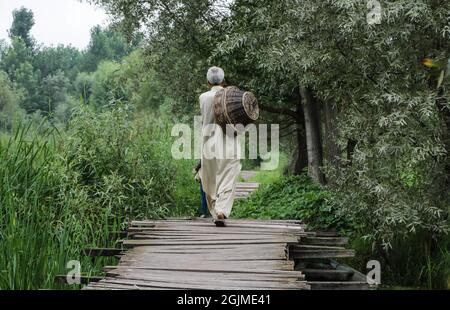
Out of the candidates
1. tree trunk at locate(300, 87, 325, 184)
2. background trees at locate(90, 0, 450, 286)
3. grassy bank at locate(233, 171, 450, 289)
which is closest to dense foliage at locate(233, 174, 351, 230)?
grassy bank at locate(233, 171, 450, 289)

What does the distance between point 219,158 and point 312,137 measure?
692 centimetres

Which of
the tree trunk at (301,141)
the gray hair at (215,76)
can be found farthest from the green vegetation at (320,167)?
the tree trunk at (301,141)

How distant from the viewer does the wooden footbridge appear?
6.21 m

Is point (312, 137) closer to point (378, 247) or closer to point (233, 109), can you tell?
point (378, 247)

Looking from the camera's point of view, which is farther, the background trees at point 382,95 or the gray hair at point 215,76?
the gray hair at point 215,76

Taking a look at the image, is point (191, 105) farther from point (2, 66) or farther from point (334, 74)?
point (2, 66)

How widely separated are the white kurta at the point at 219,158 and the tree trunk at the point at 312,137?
21.6ft

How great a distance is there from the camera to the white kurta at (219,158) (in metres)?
9.00

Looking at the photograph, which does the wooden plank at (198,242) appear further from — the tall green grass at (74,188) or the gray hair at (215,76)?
the gray hair at (215,76)

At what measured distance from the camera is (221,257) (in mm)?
7133

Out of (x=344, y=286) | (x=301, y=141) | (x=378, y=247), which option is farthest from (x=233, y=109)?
(x=301, y=141)

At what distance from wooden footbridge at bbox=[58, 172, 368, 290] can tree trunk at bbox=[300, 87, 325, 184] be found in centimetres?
569
